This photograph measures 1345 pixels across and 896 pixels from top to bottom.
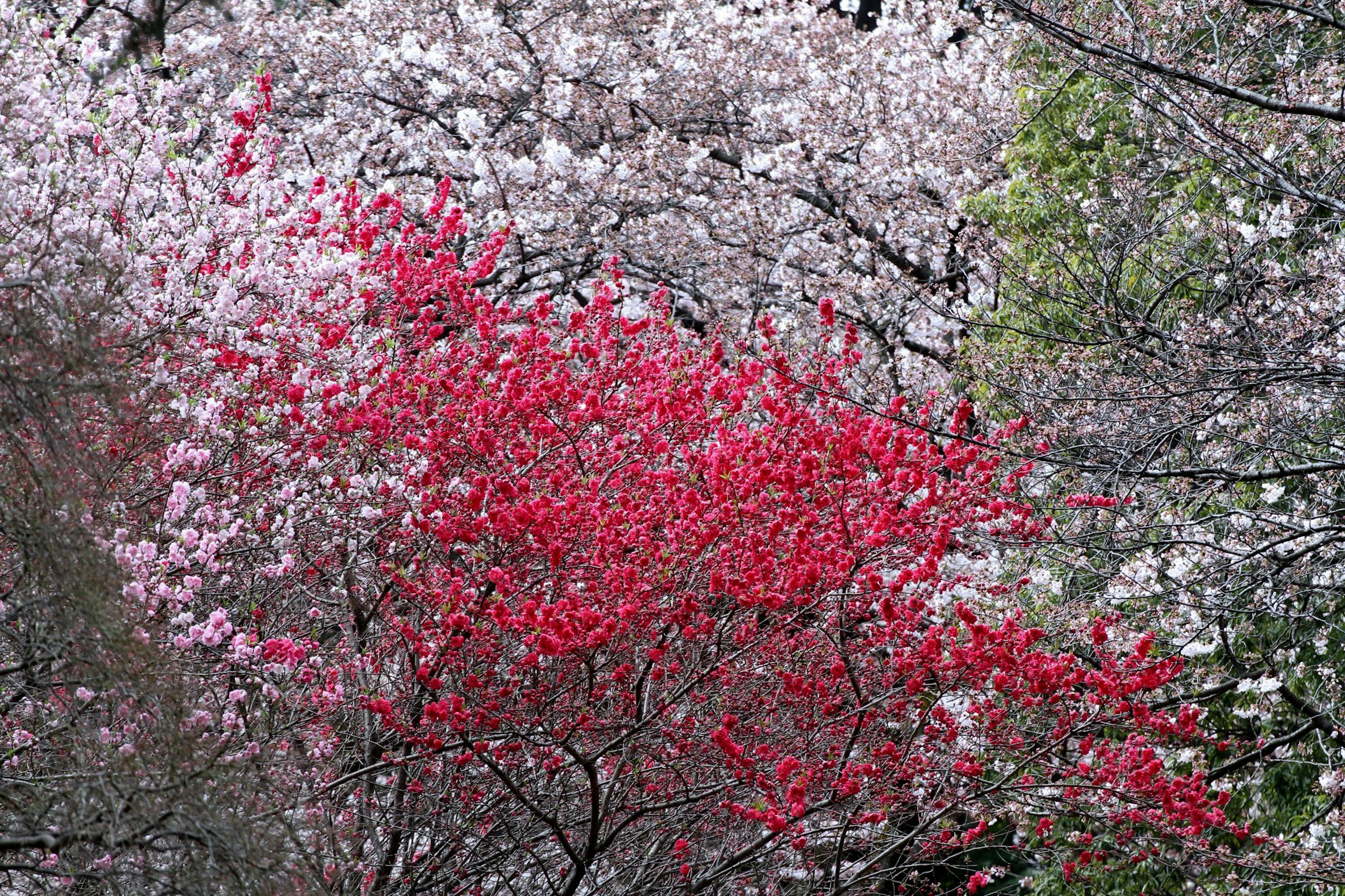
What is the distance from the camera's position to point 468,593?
5285mm

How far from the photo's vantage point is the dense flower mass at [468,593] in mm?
3559

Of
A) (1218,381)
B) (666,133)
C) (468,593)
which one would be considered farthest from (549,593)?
(666,133)

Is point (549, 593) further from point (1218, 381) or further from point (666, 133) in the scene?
point (666, 133)

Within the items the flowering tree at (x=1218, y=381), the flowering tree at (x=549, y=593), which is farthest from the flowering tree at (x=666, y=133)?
the flowering tree at (x=549, y=593)

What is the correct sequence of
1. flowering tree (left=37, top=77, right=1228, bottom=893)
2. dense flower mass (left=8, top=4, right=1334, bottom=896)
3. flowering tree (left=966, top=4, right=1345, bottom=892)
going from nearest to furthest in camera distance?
dense flower mass (left=8, top=4, right=1334, bottom=896) < flowering tree (left=37, top=77, right=1228, bottom=893) < flowering tree (left=966, top=4, right=1345, bottom=892)

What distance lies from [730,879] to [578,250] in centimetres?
672

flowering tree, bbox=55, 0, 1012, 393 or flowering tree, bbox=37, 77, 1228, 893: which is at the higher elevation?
flowering tree, bbox=55, 0, 1012, 393

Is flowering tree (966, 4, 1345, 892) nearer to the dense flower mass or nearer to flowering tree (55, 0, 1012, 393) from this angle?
the dense flower mass

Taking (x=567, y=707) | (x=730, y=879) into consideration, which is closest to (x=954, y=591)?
Result: (x=730, y=879)

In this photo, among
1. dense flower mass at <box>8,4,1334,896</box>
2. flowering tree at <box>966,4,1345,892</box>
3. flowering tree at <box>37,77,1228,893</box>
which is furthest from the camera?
flowering tree at <box>966,4,1345,892</box>

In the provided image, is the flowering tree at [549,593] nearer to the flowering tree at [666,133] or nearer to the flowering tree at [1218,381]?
the flowering tree at [1218,381]

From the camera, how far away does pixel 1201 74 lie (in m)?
5.66

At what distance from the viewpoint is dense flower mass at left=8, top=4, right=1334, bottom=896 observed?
3.56 metres

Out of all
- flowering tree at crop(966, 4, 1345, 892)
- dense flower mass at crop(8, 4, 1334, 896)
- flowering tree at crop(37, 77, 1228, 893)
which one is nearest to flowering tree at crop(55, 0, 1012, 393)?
flowering tree at crop(966, 4, 1345, 892)
